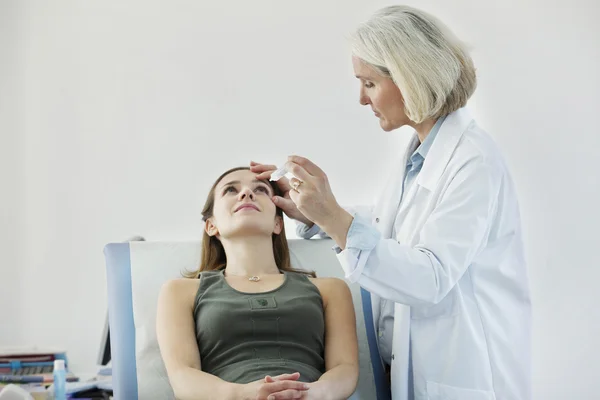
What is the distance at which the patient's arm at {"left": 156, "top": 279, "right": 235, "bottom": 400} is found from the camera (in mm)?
1755

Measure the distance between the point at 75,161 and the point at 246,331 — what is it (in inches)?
62.5

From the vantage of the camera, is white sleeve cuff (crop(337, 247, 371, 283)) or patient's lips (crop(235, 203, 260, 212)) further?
patient's lips (crop(235, 203, 260, 212))

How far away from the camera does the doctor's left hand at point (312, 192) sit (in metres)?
1.60

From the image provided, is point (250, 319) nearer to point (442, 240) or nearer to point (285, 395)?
point (285, 395)

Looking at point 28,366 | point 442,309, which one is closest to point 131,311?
point 28,366

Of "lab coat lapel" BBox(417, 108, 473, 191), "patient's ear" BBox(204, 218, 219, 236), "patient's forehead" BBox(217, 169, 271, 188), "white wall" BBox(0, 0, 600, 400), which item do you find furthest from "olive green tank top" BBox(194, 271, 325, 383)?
"white wall" BBox(0, 0, 600, 400)

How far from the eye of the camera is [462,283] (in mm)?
1823

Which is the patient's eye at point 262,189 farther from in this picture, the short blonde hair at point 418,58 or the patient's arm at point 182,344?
the short blonde hair at point 418,58

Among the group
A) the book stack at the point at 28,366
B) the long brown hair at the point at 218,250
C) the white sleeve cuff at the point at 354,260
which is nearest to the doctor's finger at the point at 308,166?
the white sleeve cuff at the point at 354,260

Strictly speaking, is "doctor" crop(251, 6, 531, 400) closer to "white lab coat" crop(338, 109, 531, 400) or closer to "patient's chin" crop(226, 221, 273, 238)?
"white lab coat" crop(338, 109, 531, 400)

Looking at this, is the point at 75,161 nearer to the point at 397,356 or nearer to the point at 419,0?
the point at 419,0

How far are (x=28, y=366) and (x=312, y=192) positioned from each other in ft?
4.69

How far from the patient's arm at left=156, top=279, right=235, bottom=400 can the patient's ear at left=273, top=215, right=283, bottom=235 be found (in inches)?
12.2

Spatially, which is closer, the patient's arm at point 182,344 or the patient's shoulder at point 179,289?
the patient's arm at point 182,344
